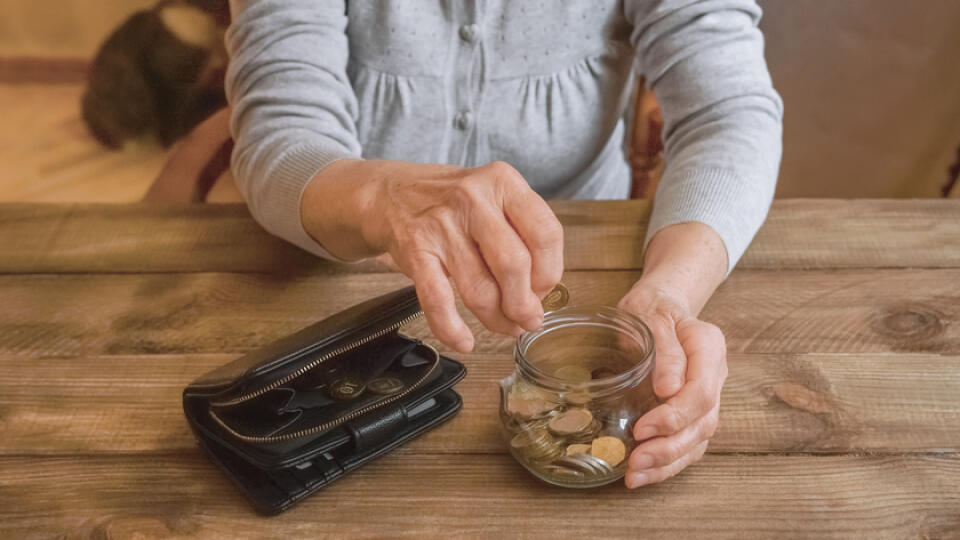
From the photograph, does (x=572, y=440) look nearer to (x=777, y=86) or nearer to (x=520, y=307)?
(x=520, y=307)

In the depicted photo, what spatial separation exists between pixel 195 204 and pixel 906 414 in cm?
94

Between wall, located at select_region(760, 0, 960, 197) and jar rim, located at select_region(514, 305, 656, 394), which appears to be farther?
wall, located at select_region(760, 0, 960, 197)

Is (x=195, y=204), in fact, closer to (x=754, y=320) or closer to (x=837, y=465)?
(x=754, y=320)

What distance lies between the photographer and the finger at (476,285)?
2.40 ft

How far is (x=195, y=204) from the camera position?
4.03 ft

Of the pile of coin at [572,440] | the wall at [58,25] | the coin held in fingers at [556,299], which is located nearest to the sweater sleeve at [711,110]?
the coin held in fingers at [556,299]

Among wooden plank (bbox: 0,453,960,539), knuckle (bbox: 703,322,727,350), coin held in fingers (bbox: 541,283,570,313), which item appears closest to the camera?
wooden plank (bbox: 0,453,960,539)

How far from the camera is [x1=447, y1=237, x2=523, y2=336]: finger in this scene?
0.73 metres

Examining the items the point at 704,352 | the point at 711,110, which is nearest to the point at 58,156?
the point at 711,110

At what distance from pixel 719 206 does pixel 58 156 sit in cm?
180

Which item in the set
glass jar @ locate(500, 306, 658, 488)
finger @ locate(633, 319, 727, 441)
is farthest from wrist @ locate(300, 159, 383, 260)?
finger @ locate(633, 319, 727, 441)

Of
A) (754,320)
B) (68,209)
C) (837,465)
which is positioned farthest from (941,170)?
(68,209)

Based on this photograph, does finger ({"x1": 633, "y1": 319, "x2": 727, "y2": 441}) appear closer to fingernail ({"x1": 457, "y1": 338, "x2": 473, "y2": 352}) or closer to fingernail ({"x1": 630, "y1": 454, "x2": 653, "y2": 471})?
fingernail ({"x1": 630, "y1": 454, "x2": 653, "y2": 471})

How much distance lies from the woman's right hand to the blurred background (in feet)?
3.97
